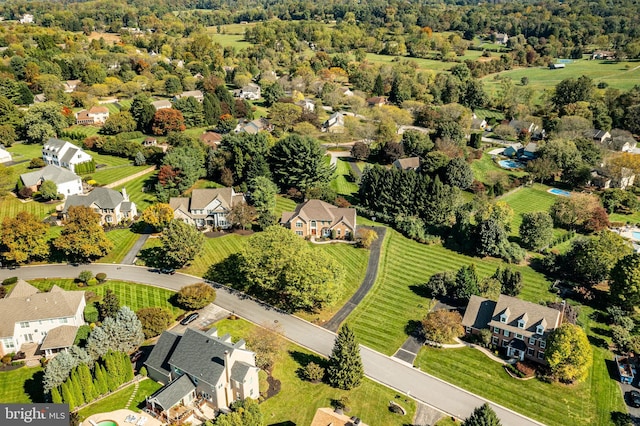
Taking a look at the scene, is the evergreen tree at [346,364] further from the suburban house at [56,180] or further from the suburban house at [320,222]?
the suburban house at [56,180]

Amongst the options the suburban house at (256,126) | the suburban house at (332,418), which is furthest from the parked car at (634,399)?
the suburban house at (256,126)

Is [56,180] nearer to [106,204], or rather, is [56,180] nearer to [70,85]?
[106,204]

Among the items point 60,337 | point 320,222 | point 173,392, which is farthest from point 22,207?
point 173,392

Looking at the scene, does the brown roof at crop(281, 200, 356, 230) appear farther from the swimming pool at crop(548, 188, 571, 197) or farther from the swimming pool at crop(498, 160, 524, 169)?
the swimming pool at crop(498, 160, 524, 169)

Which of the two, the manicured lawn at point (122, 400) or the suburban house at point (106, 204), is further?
the suburban house at point (106, 204)

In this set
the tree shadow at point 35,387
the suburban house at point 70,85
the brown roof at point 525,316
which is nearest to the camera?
the tree shadow at point 35,387

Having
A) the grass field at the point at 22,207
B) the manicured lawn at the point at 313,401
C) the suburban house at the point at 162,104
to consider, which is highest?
the suburban house at the point at 162,104

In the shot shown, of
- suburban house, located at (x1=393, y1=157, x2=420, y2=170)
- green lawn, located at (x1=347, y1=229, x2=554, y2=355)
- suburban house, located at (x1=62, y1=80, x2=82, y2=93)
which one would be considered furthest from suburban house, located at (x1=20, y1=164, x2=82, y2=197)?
suburban house, located at (x1=62, y1=80, x2=82, y2=93)
